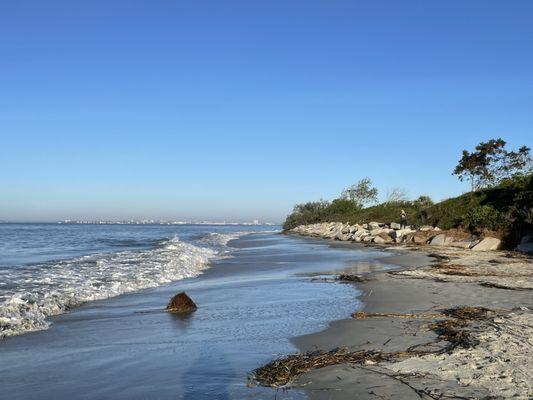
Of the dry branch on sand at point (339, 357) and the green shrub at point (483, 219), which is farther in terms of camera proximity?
the green shrub at point (483, 219)

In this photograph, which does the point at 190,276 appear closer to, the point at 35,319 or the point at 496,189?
the point at 35,319

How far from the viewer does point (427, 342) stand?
19.4 feet

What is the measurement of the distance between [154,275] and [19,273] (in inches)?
172

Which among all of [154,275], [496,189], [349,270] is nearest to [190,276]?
[154,275]

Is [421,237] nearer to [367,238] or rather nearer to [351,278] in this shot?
[367,238]

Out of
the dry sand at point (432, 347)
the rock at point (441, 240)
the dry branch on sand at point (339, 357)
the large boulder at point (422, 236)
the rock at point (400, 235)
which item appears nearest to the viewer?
the dry sand at point (432, 347)

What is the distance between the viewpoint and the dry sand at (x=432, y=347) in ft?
14.1

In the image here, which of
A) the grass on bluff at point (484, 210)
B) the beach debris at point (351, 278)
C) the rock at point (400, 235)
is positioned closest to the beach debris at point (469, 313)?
the beach debris at point (351, 278)

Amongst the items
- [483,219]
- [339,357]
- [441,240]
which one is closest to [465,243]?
[441,240]

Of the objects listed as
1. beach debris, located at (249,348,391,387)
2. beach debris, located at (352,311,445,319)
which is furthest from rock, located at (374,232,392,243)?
beach debris, located at (249,348,391,387)

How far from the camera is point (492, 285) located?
35.0 ft

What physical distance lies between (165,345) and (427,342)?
3.45 m

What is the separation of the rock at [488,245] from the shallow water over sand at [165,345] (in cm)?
1368

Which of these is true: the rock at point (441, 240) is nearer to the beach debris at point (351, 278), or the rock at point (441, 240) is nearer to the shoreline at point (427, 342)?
the beach debris at point (351, 278)
